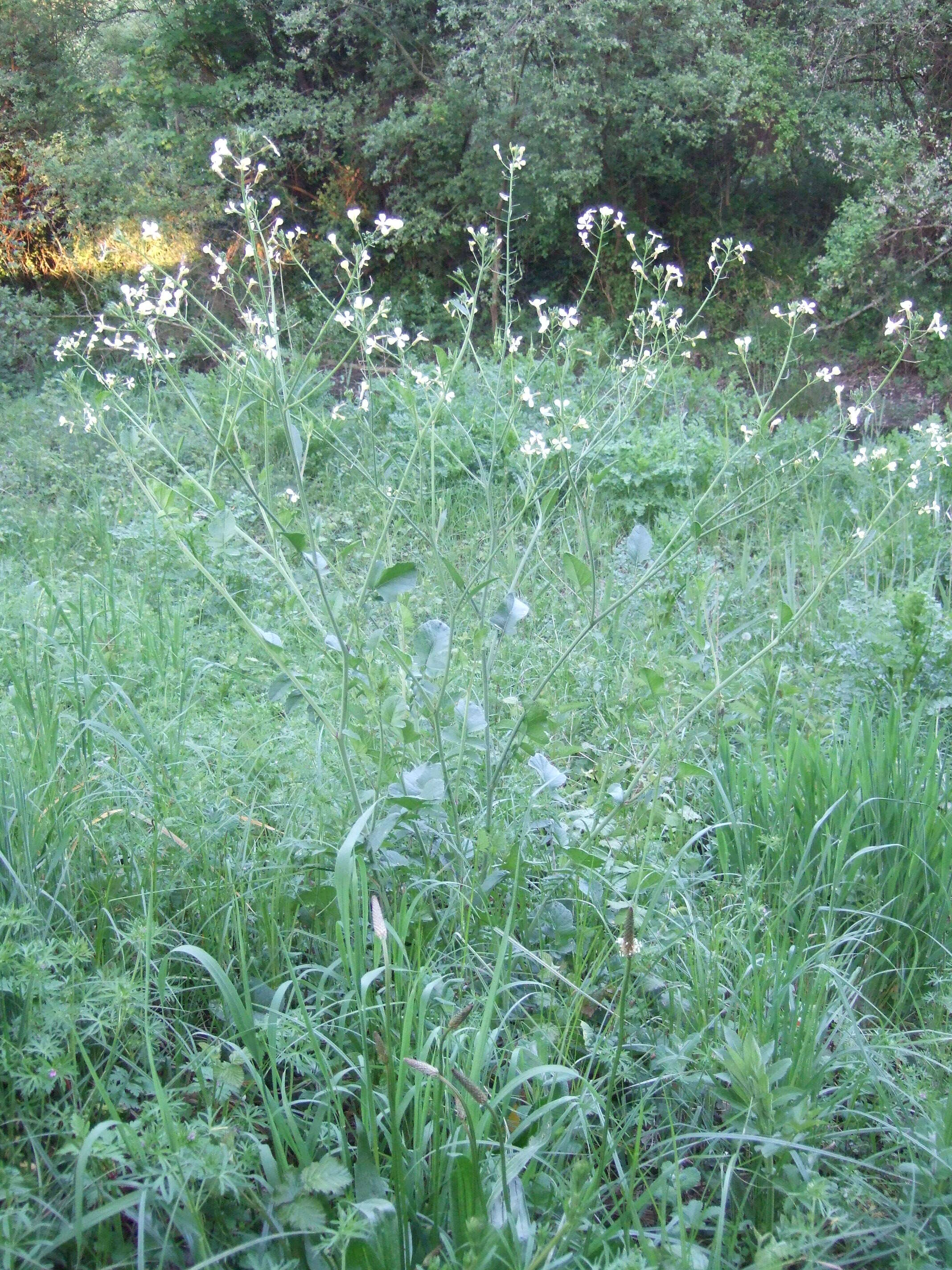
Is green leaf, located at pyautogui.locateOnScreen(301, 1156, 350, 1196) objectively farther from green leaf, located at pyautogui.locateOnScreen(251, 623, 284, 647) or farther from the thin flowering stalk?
green leaf, located at pyautogui.locateOnScreen(251, 623, 284, 647)

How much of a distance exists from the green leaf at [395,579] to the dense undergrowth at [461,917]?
1 centimetres

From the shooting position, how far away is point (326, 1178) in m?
1.30

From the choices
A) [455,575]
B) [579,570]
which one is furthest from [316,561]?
[579,570]

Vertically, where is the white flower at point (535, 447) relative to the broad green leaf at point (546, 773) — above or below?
above

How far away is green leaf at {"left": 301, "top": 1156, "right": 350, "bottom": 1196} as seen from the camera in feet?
4.24

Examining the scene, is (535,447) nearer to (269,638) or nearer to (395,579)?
(395,579)

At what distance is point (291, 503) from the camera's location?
4.18 m

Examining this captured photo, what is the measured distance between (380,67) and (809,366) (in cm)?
548

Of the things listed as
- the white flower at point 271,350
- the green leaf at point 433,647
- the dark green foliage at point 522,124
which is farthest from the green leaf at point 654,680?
the dark green foliage at point 522,124

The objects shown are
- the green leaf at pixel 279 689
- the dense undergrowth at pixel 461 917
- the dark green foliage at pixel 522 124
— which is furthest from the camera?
the dark green foliage at pixel 522 124

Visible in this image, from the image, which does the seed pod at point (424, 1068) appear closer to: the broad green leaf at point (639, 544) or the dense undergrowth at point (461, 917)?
the dense undergrowth at point (461, 917)

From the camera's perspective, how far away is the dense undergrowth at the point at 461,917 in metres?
1.36

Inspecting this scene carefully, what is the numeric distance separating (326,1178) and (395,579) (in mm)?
971

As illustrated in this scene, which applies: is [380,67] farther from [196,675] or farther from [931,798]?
[931,798]
